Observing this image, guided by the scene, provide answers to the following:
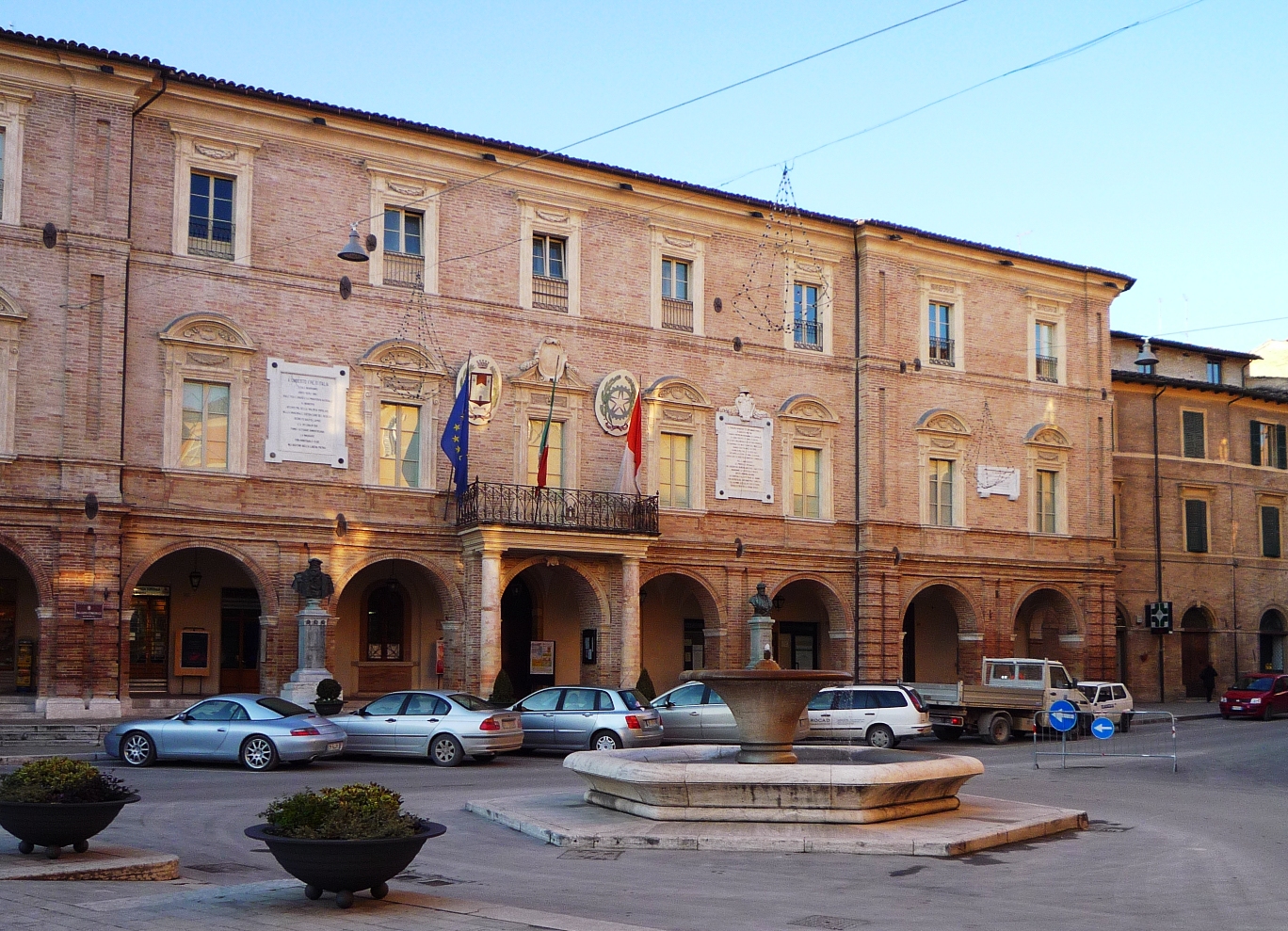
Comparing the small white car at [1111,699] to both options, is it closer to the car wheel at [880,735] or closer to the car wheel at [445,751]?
the car wheel at [880,735]

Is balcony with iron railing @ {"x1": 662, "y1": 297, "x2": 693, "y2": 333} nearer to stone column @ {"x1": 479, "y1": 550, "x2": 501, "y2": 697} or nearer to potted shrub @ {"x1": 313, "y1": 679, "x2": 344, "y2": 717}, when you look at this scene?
stone column @ {"x1": 479, "y1": 550, "x2": 501, "y2": 697}

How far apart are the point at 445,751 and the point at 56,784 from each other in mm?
12722

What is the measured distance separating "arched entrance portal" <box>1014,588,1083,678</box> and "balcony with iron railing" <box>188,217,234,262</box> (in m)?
25.2

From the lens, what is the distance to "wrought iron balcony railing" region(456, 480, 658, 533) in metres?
30.6

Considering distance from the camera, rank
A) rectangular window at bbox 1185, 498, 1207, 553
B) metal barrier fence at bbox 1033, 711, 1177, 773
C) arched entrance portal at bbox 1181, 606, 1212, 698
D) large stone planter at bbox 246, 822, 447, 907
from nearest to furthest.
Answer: large stone planter at bbox 246, 822, 447, 907 → metal barrier fence at bbox 1033, 711, 1177, 773 → arched entrance portal at bbox 1181, 606, 1212, 698 → rectangular window at bbox 1185, 498, 1207, 553

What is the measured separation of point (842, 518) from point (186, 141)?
19.0 m

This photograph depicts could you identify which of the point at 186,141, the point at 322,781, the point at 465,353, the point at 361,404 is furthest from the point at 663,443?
the point at 322,781

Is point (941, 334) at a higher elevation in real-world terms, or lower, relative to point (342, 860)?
higher

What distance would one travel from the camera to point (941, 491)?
127 ft

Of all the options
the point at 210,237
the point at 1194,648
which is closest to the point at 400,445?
the point at 210,237

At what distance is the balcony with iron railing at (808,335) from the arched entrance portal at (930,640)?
914cm

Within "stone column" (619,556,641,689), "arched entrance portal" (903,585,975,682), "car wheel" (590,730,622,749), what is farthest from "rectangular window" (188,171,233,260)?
"arched entrance portal" (903,585,975,682)

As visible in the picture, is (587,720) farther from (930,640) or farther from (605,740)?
(930,640)

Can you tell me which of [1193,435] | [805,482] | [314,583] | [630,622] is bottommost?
[630,622]
